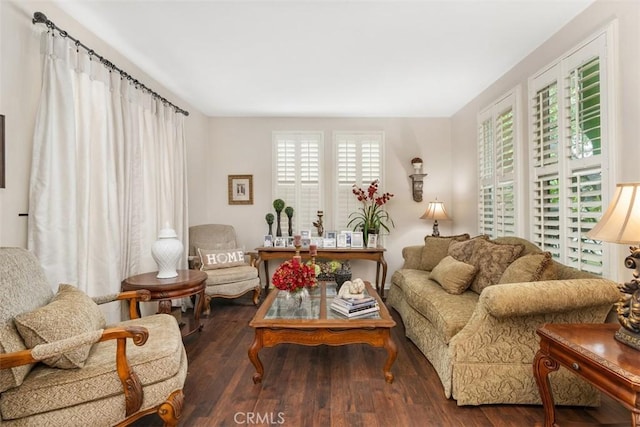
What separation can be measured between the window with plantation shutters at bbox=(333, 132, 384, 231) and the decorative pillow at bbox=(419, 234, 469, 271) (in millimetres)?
1367

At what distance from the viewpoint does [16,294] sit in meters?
1.54

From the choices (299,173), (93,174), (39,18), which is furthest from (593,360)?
(299,173)

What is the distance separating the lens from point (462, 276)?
2701mm

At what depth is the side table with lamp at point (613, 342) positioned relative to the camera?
4.15 feet

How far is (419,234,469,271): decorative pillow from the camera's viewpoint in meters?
3.59

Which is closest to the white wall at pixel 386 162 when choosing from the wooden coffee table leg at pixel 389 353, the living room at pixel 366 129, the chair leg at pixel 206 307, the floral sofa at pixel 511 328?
the living room at pixel 366 129

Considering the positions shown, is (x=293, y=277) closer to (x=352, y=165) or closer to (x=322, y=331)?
(x=322, y=331)

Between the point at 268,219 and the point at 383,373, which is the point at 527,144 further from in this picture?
the point at 268,219

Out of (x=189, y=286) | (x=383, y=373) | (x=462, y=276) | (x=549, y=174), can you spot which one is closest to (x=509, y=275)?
(x=462, y=276)

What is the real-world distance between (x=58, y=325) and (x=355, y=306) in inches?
66.5

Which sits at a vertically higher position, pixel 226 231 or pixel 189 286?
pixel 226 231

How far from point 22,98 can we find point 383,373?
303 cm

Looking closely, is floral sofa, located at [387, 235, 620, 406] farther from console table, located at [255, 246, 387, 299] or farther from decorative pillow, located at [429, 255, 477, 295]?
console table, located at [255, 246, 387, 299]

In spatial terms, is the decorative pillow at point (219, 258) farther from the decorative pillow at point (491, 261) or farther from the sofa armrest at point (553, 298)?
the sofa armrest at point (553, 298)
